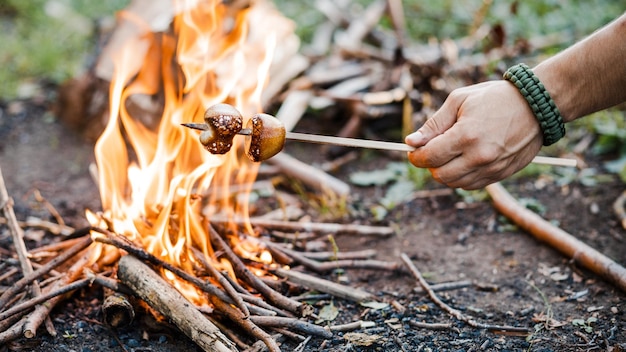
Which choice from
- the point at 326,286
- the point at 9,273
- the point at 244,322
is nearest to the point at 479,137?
the point at 326,286

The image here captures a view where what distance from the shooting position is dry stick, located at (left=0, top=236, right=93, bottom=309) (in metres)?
3.00

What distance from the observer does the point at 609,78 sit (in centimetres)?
258

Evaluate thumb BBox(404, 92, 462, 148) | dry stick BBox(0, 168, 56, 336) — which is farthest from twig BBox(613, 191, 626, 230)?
dry stick BBox(0, 168, 56, 336)

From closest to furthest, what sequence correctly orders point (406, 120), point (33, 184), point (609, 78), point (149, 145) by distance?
1. point (609, 78)
2. point (149, 145)
3. point (33, 184)
4. point (406, 120)

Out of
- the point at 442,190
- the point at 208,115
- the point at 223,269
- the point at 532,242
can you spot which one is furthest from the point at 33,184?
the point at 532,242

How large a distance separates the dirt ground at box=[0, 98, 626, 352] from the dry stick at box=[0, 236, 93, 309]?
216 mm

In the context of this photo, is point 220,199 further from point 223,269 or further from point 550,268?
point 550,268

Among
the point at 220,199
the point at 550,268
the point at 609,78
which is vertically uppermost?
the point at 609,78

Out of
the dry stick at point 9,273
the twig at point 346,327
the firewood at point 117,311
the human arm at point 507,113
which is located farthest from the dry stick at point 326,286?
the dry stick at point 9,273

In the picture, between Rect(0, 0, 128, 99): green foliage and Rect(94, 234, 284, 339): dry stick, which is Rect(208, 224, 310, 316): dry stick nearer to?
Rect(94, 234, 284, 339): dry stick

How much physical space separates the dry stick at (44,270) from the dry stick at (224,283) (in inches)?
26.6

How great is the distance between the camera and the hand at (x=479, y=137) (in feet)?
8.24

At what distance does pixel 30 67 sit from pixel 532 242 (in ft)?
21.3

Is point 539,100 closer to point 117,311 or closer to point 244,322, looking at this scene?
point 244,322
